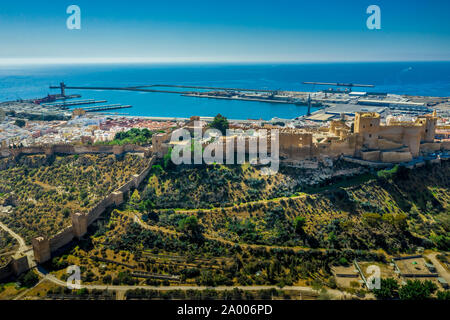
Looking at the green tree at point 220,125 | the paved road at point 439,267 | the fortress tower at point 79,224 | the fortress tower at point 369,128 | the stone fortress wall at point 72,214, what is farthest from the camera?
the green tree at point 220,125

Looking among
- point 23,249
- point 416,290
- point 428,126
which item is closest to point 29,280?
point 23,249

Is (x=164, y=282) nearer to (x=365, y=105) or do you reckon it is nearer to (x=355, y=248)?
(x=355, y=248)

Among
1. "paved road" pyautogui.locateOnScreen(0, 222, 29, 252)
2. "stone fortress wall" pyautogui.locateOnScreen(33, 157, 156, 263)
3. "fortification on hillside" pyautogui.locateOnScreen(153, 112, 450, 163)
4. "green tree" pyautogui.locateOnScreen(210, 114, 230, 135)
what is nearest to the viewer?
"stone fortress wall" pyautogui.locateOnScreen(33, 157, 156, 263)

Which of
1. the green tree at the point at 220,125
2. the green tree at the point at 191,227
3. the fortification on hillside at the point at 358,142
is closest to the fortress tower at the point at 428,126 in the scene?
the fortification on hillside at the point at 358,142

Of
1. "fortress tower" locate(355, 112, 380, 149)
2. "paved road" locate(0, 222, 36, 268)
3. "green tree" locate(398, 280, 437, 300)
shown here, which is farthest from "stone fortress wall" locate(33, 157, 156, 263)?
"green tree" locate(398, 280, 437, 300)

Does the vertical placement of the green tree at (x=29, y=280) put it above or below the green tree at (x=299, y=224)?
below

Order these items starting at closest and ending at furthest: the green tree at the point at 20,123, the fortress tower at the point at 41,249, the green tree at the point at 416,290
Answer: the green tree at the point at 416,290, the fortress tower at the point at 41,249, the green tree at the point at 20,123

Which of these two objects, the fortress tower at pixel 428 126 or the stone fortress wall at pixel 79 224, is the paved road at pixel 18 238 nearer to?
the stone fortress wall at pixel 79 224

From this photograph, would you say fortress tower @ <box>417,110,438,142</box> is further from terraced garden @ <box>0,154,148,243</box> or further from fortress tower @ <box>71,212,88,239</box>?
fortress tower @ <box>71,212,88,239</box>

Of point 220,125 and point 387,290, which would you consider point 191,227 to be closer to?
point 387,290
